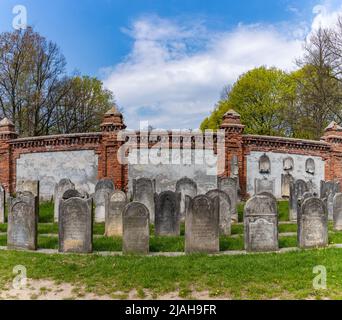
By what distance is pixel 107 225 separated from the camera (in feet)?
35.0

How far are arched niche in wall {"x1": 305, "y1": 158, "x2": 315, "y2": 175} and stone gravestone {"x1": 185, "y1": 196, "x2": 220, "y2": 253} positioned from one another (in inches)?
517

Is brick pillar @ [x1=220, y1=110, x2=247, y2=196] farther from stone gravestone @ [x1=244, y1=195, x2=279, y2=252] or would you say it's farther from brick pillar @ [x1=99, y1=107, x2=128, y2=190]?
stone gravestone @ [x1=244, y1=195, x2=279, y2=252]

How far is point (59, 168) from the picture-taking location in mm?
18922

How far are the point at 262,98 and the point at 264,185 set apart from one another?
63.3ft

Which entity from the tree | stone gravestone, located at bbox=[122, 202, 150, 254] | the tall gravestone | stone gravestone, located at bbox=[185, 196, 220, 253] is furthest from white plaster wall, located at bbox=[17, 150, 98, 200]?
the tree

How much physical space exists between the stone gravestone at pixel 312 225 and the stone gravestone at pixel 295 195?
434cm

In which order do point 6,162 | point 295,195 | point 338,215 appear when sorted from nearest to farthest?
point 338,215 → point 295,195 → point 6,162

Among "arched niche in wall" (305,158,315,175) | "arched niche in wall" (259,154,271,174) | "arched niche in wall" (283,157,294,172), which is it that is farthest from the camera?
"arched niche in wall" (305,158,315,175)

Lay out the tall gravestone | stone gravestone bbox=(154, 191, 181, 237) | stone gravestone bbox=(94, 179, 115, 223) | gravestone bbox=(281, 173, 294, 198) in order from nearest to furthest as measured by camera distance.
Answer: stone gravestone bbox=(154, 191, 181, 237) < the tall gravestone < stone gravestone bbox=(94, 179, 115, 223) < gravestone bbox=(281, 173, 294, 198)

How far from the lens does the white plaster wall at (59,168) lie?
1855 cm

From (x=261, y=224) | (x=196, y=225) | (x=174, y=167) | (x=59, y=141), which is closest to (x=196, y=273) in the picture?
(x=196, y=225)

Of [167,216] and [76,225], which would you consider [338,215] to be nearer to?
[167,216]

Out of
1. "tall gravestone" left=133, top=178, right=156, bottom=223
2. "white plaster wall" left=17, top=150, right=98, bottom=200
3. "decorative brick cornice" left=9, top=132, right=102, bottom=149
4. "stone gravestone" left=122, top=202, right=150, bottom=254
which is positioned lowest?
"stone gravestone" left=122, top=202, right=150, bottom=254

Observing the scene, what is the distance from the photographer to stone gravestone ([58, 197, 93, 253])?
8.88 metres
